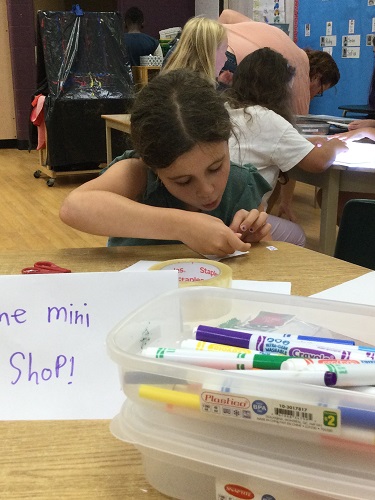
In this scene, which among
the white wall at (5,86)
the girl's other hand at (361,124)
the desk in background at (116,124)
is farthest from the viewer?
the white wall at (5,86)

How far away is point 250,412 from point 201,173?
0.74m

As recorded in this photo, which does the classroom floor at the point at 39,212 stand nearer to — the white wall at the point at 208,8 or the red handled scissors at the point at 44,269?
the red handled scissors at the point at 44,269

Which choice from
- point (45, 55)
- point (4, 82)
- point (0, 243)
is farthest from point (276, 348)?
point (4, 82)

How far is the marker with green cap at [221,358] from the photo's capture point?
39 centimetres

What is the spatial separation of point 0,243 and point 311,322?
2736mm

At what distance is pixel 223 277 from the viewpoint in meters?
0.75

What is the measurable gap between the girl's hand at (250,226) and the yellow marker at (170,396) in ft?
2.00

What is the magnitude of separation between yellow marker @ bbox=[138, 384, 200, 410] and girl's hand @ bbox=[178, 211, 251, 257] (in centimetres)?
54

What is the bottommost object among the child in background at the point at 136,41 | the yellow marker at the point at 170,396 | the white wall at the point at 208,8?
the yellow marker at the point at 170,396

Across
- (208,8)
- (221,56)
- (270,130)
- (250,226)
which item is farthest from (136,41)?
(250,226)

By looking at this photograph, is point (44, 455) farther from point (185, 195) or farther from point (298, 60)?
point (298, 60)

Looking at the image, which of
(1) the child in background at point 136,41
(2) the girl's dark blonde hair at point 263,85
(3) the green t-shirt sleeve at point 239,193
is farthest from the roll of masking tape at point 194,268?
(1) the child in background at point 136,41

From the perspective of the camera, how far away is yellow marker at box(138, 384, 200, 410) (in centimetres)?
38

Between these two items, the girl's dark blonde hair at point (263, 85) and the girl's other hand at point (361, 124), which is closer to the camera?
the girl's dark blonde hair at point (263, 85)
